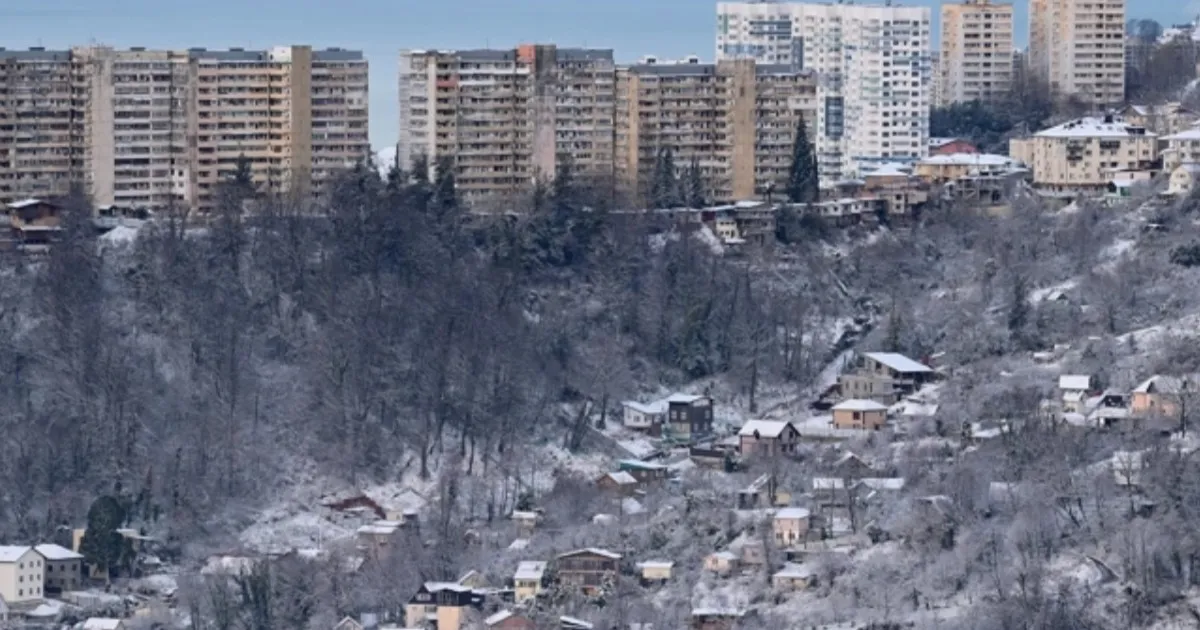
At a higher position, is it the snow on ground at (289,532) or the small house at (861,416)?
the small house at (861,416)

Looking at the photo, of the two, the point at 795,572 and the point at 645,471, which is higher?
the point at 645,471

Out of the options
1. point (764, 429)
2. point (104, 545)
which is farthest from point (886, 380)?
point (104, 545)

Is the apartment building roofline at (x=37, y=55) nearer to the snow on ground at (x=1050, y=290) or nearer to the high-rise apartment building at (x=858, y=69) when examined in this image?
the snow on ground at (x=1050, y=290)

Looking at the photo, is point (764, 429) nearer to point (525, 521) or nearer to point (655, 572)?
point (525, 521)

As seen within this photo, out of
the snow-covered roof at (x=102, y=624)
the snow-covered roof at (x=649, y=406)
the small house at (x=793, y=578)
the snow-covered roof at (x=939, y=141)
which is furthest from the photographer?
the snow-covered roof at (x=939, y=141)

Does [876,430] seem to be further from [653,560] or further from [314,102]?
[314,102]

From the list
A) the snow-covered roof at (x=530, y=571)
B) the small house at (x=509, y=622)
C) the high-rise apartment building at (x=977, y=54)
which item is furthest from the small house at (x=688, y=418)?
the high-rise apartment building at (x=977, y=54)

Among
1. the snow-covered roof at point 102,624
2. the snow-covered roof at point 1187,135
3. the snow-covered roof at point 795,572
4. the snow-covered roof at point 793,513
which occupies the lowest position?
the snow-covered roof at point 102,624

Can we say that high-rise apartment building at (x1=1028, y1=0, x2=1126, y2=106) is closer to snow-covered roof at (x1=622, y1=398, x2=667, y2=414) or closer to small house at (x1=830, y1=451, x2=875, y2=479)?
snow-covered roof at (x1=622, y1=398, x2=667, y2=414)
